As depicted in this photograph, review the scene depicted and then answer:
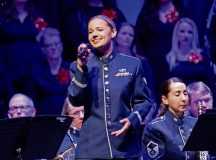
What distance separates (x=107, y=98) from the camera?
3666 mm

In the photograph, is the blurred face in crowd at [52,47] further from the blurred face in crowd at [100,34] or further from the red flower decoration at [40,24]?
the blurred face in crowd at [100,34]

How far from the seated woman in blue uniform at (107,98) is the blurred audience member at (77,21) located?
8.24 ft

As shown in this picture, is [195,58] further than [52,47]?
Yes

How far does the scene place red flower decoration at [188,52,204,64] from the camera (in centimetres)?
677

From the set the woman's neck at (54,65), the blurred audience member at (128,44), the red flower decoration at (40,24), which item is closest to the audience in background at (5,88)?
the woman's neck at (54,65)

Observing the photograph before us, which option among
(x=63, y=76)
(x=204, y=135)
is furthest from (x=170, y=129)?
(x=63, y=76)

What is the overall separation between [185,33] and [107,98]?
3.32 m

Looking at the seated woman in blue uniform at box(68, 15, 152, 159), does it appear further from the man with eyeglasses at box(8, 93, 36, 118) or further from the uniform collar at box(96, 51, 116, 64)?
the man with eyeglasses at box(8, 93, 36, 118)

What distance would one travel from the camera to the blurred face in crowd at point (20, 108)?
222 inches

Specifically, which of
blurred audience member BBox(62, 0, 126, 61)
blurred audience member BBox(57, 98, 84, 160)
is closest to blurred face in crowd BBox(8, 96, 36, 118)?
blurred audience member BBox(57, 98, 84, 160)

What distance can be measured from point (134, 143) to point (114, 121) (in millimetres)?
191

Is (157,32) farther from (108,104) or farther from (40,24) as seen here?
(108,104)

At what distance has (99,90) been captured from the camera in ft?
12.1

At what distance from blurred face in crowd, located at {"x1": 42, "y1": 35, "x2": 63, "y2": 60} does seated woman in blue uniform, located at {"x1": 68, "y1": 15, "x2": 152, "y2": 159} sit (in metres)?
2.48
